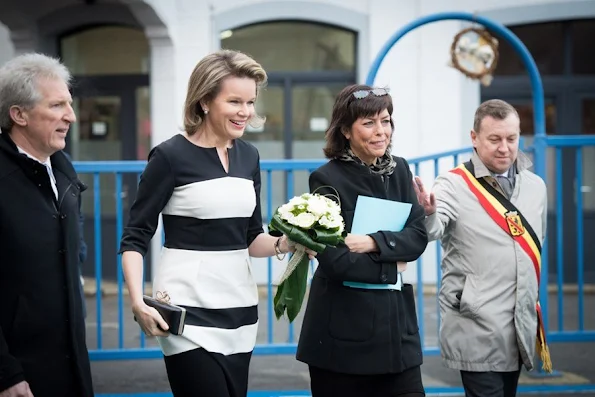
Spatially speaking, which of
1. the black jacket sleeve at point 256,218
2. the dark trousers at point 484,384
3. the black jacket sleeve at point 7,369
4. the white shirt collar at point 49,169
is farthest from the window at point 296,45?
the black jacket sleeve at point 7,369

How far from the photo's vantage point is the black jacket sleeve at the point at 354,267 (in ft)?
11.1

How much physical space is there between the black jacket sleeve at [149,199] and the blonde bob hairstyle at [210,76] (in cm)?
20

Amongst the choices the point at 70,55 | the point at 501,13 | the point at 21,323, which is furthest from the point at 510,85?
the point at 21,323

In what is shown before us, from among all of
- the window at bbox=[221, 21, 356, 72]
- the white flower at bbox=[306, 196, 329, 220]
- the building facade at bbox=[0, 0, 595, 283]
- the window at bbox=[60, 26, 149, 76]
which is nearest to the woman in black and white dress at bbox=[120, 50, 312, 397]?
the white flower at bbox=[306, 196, 329, 220]

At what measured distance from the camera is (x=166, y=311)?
315 cm

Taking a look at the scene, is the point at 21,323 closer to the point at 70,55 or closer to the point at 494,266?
the point at 494,266

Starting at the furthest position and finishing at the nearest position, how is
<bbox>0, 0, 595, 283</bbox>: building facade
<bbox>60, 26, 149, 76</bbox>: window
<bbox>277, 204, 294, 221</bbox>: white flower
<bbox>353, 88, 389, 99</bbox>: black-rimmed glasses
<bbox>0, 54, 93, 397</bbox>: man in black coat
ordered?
1. <bbox>60, 26, 149, 76</bbox>: window
2. <bbox>0, 0, 595, 283</bbox>: building facade
3. <bbox>353, 88, 389, 99</bbox>: black-rimmed glasses
4. <bbox>277, 204, 294, 221</bbox>: white flower
5. <bbox>0, 54, 93, 397</bbox>: man in black coat

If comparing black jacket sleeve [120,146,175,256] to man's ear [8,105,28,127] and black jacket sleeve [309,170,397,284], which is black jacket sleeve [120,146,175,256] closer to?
man's ear [8,105,28,127]

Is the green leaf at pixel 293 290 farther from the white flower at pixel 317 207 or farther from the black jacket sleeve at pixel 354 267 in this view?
the white flower at pixel 317 207

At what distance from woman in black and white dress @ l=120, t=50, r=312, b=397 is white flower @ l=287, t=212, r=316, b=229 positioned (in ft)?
0.72

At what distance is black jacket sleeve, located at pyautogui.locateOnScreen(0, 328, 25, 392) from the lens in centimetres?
285

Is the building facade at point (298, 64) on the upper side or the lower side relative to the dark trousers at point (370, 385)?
upper

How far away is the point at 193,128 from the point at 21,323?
98cm

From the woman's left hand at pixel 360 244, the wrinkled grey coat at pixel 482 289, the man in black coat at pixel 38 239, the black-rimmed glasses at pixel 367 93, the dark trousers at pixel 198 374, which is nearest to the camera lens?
the man in black coat at pixel 38 239
